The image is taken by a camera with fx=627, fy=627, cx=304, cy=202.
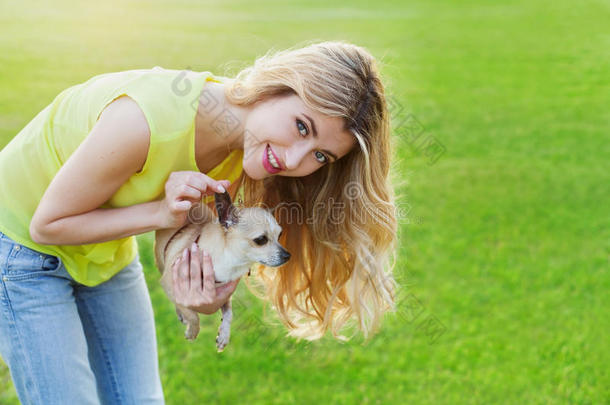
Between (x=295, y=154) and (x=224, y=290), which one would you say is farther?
(x=224, y=290)

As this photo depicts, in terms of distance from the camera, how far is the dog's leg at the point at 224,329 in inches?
94.7

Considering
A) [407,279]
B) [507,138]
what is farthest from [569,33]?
[407,279]

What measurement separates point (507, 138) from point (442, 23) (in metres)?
9.64

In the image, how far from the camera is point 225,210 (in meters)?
2.32

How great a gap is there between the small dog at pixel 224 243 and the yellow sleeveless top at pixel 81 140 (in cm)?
19

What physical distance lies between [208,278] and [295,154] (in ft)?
1.84

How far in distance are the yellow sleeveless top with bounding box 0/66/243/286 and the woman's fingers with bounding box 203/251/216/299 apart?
29 centimetres

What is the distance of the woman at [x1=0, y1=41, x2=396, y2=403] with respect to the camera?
2074 millimetres

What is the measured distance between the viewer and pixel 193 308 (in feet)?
7.66

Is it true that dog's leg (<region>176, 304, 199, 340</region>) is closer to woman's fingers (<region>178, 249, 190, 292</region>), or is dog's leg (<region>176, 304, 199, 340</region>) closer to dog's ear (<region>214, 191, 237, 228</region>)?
woman's fingers (<region>178, 249, 190, 292</region>)

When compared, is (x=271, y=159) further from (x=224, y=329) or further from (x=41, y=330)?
(x=41, y=330)

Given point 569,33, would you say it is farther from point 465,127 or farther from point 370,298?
point 370,298

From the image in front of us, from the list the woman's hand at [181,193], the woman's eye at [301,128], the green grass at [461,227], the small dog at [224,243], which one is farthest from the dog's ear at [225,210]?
the green grass at [461,227]

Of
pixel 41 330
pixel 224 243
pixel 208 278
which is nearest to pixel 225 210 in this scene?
pixel 224 243
